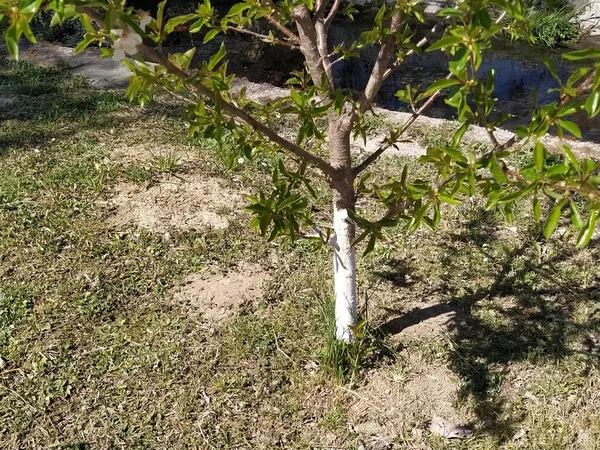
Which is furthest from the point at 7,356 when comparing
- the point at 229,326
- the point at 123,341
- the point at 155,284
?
the point at 229,326

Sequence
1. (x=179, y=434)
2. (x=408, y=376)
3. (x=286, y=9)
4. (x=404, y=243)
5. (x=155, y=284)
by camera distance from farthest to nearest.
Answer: (x=404, y=243) → (x=155, y=284) → (x=408, y=376) → (x=179, y=434) → (x=286, y=9)

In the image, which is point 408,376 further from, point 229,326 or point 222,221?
point 222,221

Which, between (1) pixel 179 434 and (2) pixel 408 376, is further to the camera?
(2) pixel 408 376

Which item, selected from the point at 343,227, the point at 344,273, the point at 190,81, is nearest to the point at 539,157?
the point at 190,81

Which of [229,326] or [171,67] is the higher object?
[171,67]

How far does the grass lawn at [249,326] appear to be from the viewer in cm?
225

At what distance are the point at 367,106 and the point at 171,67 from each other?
30.5 inches

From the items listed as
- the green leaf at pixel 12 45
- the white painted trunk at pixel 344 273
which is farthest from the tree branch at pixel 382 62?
the green leaf at pixel 12 45

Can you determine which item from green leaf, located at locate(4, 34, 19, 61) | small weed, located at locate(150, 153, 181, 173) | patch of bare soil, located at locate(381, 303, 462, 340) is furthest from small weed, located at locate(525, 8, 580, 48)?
green leaf, located at locate(4, 34, 19, 61)

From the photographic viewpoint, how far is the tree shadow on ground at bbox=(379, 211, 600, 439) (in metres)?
2.39

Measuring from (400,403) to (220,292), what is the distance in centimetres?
97

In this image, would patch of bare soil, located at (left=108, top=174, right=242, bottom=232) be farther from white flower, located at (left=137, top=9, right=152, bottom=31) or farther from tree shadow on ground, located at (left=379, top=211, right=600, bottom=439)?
white flower, located at (left=137, top=9, right=152, bottom=31)

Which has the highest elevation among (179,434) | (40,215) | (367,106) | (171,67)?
(171,67)

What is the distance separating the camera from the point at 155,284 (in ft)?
9.50
